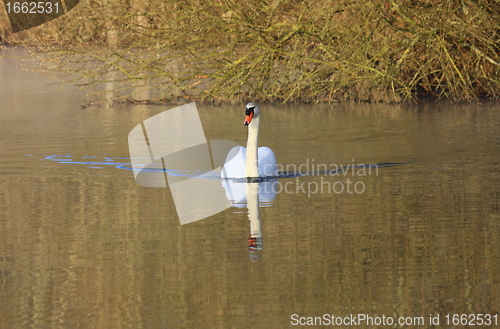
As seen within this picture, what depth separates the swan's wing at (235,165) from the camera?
35.7 ft

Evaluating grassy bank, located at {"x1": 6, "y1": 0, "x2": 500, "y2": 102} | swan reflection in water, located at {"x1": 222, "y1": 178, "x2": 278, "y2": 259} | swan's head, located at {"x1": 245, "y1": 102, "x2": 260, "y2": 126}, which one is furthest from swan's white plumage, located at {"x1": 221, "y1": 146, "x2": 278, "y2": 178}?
grassy bank, located at {"x1": 6, "y1": 0, "x2": 500, "y2": 102}

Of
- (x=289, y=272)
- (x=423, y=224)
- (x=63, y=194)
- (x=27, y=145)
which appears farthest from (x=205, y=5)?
(x=289, y=272)

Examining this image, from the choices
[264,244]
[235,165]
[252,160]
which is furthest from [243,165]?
[264,244]

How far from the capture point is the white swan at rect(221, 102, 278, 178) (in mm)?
10719

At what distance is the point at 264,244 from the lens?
7074 millimetres

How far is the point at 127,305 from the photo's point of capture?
555 centimetres

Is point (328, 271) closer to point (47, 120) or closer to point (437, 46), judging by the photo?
point (437, 46)

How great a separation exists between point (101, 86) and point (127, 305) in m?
19.8

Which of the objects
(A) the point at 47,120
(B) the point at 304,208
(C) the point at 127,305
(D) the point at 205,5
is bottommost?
(C) the point at 127,305

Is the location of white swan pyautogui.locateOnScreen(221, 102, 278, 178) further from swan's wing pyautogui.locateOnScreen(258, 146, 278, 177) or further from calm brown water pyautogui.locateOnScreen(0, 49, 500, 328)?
calm brown water pyautogui.locateOnScreen(0, 49, 500, 328)

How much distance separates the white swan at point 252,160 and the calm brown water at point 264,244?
0.45 meters

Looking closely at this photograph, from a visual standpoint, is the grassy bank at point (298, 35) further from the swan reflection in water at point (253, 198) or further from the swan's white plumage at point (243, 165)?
the swan reflection in water at point (253, 198)

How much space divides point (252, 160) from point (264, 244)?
370 cm

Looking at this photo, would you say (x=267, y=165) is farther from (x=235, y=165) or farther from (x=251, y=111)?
(x=251, y=111)
